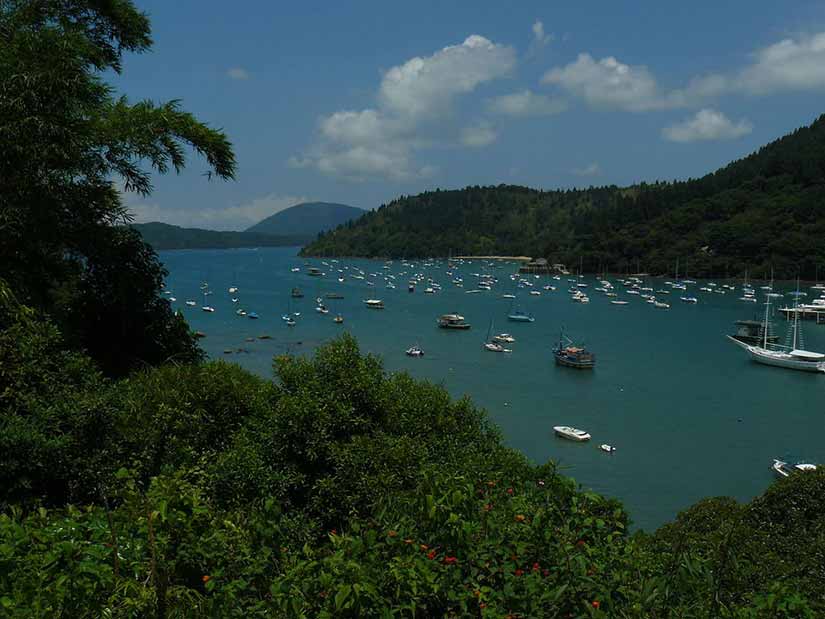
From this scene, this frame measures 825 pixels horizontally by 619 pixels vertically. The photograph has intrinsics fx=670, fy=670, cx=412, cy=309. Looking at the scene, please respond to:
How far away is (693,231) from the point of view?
104 meters

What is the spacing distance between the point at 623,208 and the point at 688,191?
12.3 metres

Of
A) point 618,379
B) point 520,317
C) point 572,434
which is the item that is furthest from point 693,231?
point 572,434

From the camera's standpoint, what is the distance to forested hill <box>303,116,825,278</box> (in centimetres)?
9200

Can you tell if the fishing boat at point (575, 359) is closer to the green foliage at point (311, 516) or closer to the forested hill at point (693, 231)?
the green foliage at point (311, 516)

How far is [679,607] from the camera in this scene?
2902mm

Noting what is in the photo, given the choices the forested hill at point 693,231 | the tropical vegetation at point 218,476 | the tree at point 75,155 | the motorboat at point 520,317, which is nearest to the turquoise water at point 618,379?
the motorboat at point 520,317

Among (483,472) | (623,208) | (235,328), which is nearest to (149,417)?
(483,472)

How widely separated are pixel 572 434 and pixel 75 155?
885 inches

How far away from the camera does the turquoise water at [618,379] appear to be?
78.6ft

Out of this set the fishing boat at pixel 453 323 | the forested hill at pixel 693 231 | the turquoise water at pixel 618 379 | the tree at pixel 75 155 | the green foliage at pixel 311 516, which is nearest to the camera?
the green foliage at pixel 311 516

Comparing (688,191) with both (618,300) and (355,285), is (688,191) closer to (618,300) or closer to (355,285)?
(618,300)

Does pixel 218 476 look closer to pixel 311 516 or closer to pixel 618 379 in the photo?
pixel 311 516

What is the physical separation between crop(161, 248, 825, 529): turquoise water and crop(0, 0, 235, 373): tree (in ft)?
20.7

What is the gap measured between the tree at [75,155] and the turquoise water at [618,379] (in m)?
6.32
